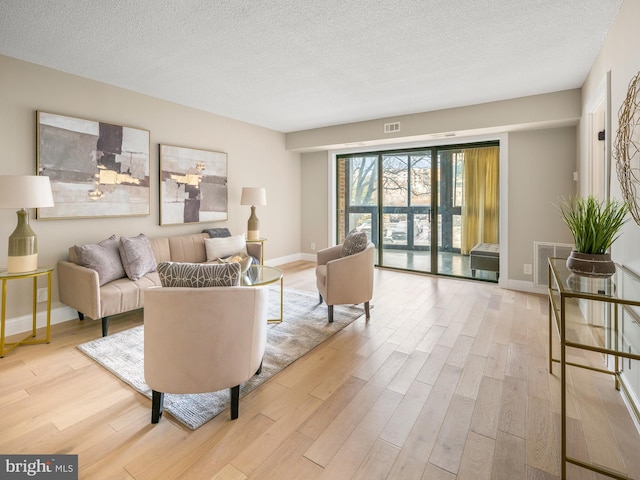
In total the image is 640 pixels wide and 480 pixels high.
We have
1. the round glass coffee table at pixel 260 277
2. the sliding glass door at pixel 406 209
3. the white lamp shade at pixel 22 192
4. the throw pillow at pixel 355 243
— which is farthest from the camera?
the sliding glass door at pixel 406 209

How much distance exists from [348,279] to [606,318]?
6.55 ft

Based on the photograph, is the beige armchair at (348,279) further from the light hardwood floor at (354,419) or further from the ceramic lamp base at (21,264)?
the ceramic lamp base at (21,264)

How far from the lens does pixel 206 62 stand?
9.80ft

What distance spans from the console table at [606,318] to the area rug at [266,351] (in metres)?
1.73

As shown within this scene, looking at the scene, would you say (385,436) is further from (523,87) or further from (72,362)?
(523,87)

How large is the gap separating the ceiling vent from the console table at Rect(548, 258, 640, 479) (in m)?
3.26

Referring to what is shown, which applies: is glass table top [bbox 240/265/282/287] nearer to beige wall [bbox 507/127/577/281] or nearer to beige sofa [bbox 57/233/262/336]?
Result: beige sofa [bbox 57/233/262/336]

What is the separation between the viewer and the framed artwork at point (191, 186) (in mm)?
4164

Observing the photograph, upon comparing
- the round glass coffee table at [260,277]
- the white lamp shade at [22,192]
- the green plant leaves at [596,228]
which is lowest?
the round glass coffee table at [260,277]

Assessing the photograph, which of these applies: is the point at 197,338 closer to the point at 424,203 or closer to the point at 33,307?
the point at 33,307

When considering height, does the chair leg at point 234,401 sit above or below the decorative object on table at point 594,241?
below

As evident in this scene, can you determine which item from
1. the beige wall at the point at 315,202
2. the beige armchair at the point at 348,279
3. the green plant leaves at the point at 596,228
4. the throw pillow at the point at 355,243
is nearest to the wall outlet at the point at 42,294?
the beige armchair at the point at 348,279

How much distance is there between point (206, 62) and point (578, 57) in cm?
346

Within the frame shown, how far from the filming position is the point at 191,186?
447cm
